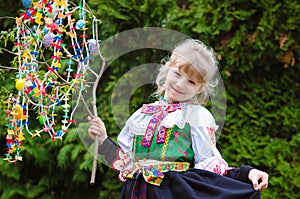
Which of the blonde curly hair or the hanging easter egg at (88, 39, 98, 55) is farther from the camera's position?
the hanging easter egg at (88, 39, 98, 55)

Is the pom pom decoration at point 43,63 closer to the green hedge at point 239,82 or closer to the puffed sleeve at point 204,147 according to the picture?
the puffed sleeve at point 204,147

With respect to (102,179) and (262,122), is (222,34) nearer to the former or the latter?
(262,122)

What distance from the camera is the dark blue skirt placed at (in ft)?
6.47

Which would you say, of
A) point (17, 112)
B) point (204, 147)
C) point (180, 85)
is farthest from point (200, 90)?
point (17, 112)

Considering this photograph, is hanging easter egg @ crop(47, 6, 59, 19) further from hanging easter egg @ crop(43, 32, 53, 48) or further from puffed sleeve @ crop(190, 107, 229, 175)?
puffed sleeve @ crop(190, 107, 229, 175)

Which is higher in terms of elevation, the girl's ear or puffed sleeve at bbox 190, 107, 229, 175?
the girl's ear

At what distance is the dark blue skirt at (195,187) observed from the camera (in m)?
1.97

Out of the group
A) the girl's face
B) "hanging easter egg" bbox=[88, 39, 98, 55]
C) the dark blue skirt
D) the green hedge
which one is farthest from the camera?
the green hedge

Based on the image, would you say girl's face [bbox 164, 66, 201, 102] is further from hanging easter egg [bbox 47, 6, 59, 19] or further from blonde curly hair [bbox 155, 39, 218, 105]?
hanging easter egg [bbox 47, 6, 59, 19]

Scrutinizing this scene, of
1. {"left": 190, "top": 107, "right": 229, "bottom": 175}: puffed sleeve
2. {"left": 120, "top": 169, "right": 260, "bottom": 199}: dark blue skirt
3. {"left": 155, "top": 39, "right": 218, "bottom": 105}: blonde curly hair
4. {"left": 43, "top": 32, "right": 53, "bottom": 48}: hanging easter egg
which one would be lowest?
{"left": 120, "top": 169, "right": 260, "bottom": 199}: dark blue skirt

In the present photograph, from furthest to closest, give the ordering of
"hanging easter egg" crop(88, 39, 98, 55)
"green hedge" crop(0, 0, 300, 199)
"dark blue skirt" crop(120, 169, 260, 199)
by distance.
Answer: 1. "green hedge" crop(0, 0, 300, 199)
2. "hanging easter egg" crop(88, 39, 98, 55)
3. "dark blue skirt" crop(120, 169, 260, 199)

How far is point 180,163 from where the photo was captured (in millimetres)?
2055

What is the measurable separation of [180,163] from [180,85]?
0.30 metres

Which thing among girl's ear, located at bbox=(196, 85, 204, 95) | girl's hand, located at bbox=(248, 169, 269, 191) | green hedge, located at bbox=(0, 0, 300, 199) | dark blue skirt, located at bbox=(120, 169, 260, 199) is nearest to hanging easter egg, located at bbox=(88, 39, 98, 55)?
girl's ear, located at bbox=(196, 85, 204, 95)
